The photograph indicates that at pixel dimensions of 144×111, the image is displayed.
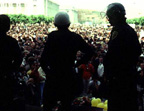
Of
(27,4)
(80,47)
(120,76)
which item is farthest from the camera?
(27,4)

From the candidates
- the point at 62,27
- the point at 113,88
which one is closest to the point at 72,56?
the point at 62,27

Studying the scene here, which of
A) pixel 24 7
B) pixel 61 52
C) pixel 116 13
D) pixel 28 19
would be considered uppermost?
pixel 116 13

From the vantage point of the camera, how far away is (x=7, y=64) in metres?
3.12

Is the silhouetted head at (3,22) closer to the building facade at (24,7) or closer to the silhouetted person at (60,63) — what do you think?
the silhouetted person at (60,63)

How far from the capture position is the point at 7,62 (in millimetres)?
3123

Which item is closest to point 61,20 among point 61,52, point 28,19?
point 61,52

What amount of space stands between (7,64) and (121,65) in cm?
125

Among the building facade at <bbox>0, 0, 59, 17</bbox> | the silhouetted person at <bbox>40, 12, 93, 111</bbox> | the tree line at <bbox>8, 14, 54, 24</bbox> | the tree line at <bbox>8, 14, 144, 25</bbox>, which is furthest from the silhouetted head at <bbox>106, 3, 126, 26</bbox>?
the building facade at <bbox>0, 0, 59, 17</bbox>

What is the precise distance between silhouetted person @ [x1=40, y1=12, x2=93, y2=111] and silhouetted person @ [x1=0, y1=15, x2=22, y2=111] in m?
0.35

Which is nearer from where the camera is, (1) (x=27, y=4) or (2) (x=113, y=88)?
(2) (x=113, y=88)

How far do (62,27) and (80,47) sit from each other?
30 centimetres

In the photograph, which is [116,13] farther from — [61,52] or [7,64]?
[7,64]

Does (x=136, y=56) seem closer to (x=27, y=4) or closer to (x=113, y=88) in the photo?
(x=113, y=88)

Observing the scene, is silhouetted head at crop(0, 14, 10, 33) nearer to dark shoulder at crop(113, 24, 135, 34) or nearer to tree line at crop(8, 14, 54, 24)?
dark shoulder at crop(113, 24, 135, 34)
